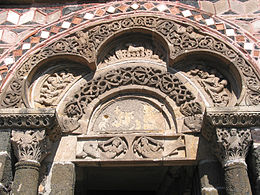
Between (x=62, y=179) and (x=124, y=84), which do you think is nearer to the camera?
(x=62, y=179)

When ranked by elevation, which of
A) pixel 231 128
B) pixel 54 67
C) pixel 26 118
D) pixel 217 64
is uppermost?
pixel 54 67

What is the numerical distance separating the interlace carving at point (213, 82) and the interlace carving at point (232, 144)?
69cm

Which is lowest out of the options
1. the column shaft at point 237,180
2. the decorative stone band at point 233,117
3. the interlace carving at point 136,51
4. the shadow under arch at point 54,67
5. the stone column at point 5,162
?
the column shaft at point 237,180

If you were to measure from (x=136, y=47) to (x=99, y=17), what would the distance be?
83 cm

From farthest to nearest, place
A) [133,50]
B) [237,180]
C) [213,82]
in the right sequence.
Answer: [133,50] → [213,82] → [237,180]

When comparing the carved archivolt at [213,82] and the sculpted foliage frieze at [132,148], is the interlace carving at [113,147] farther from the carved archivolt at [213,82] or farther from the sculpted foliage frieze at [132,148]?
the carved archivolt at [213,82]

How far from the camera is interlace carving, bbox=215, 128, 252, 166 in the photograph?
480cm

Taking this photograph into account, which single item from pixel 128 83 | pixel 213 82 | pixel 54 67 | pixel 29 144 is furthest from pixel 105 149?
pixel 213 82

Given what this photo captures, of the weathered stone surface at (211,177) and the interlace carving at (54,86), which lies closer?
the weathered stone surface at (211,177)

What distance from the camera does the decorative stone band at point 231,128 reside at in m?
4.82

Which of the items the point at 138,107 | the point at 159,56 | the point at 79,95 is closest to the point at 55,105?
the point at 79,95

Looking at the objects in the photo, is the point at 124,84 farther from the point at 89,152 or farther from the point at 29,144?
the point at 29,144

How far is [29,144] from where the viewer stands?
16.3 feet

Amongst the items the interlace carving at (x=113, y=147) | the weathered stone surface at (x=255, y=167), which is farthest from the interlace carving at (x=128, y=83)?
the weathered stone surface at (x=255, y=167)
